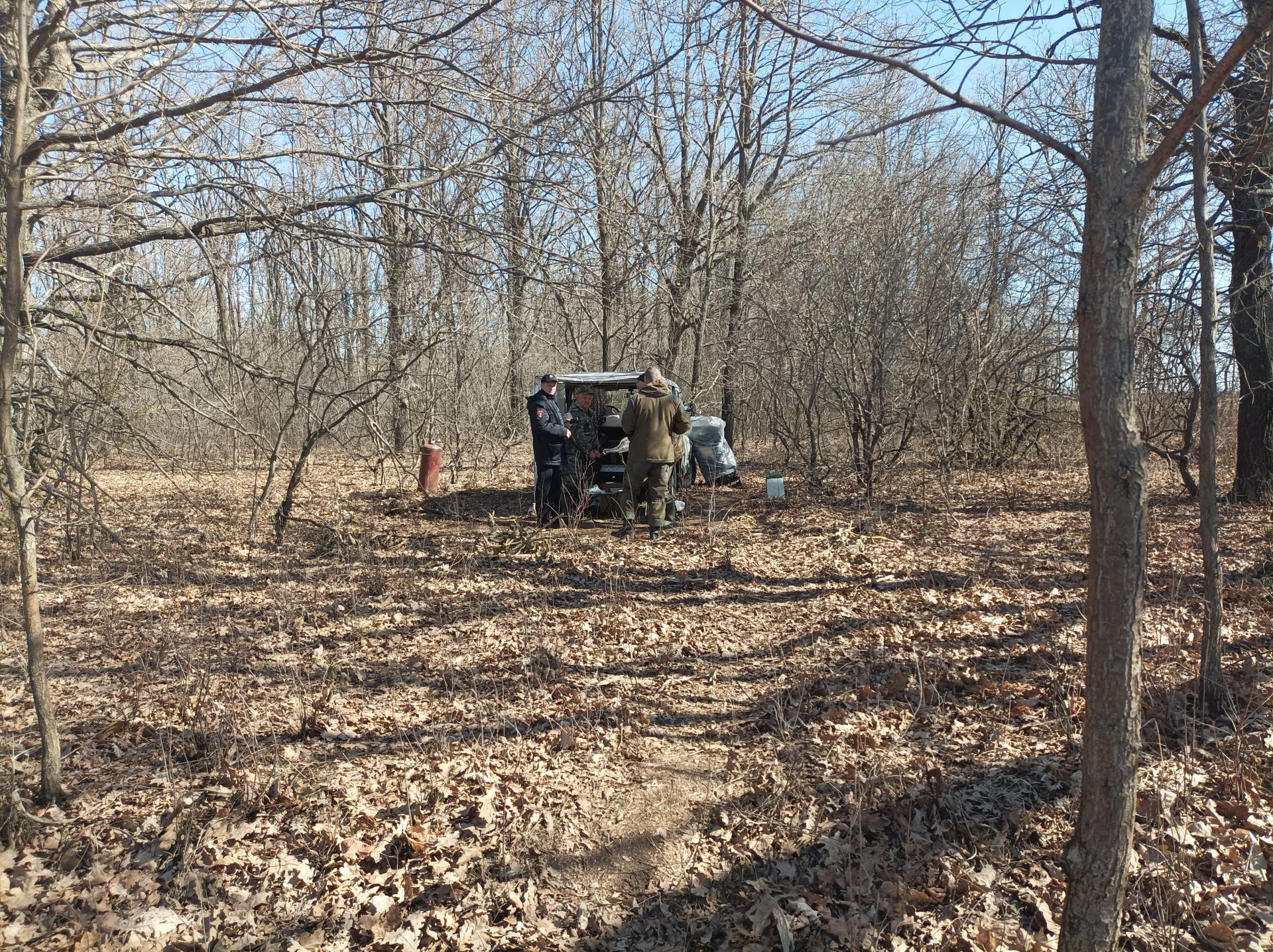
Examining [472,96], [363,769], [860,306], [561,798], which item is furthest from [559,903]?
[860,306]

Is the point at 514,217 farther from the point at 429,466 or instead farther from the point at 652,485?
the point at 429,466

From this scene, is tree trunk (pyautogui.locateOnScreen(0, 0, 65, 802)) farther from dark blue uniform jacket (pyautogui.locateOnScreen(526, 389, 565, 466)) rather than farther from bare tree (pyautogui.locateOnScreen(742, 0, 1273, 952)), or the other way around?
dark blue uniform jacket (pyautogui.locateOnScreen(526, 389, 565, 466))

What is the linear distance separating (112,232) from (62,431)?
289 cm

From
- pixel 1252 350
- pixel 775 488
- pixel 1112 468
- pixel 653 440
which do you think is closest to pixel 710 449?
pixel 775 488

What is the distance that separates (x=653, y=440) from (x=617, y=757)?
468cm

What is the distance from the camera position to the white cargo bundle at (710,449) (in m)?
12.2

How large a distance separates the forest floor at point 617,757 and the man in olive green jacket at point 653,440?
1.31m

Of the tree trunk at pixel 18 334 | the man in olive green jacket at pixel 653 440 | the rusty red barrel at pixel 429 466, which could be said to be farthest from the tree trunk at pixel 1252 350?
the rusty red barrel at pixel 429 466

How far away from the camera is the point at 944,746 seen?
14.1 ft

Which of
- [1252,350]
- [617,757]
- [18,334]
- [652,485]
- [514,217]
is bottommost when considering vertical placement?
[617,757]

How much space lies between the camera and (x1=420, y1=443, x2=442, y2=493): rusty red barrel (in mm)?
11781

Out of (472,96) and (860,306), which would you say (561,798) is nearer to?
(472,96)

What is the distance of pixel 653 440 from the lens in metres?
8.59

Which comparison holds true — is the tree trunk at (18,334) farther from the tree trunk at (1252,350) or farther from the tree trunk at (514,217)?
the tree trunk at (1252,350)
